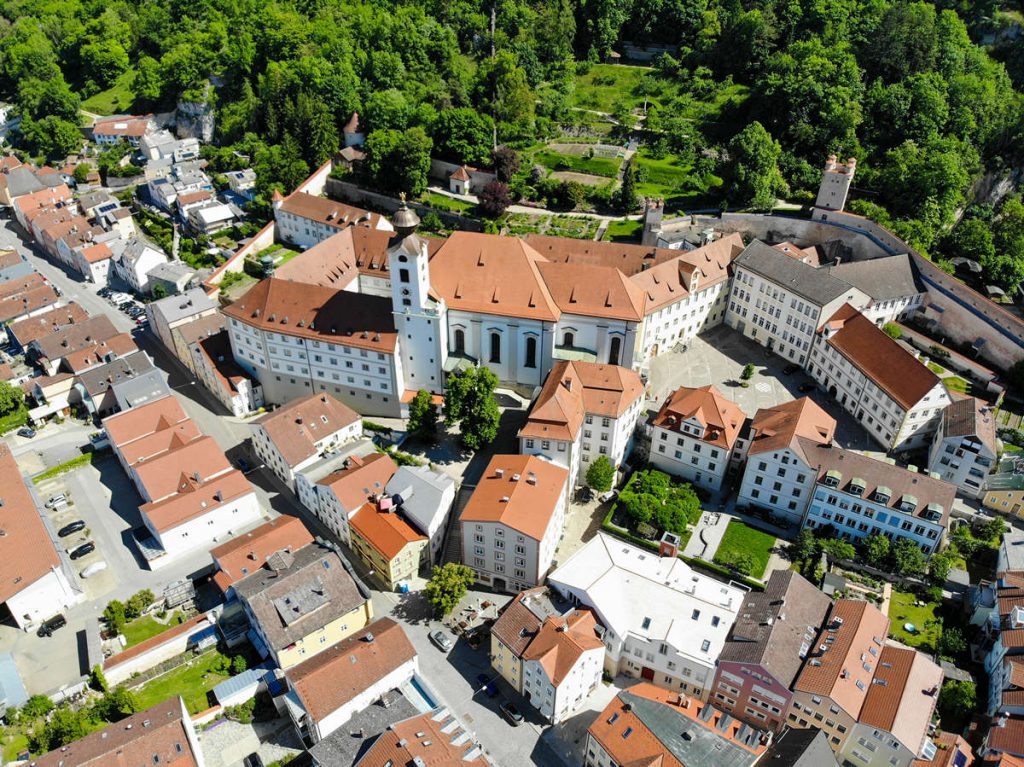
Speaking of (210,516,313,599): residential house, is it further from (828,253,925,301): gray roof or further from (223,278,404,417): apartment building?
(828,253,925,301): gray roof

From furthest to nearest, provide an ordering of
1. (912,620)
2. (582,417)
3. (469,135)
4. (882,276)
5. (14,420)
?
(469,135)
(882,276)
(14,420)
(582,417)
(912,620)

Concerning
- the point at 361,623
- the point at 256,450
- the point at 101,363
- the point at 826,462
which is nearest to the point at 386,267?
the point at 256,450

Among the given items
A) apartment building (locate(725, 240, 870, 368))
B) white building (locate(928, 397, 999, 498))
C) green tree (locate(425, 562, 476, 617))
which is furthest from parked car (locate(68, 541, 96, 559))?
white building (locate(928, 397, 999, 498))

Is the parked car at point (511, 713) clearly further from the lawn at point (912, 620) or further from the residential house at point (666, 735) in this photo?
the lawn at point (912, 620)

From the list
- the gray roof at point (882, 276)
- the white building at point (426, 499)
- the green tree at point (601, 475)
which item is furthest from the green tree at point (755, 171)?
the white building at point (426, 499)

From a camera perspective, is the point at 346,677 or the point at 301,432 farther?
the point at 301,432

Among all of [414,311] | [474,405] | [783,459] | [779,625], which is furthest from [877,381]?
[414,311]

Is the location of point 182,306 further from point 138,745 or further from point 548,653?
point 548,653

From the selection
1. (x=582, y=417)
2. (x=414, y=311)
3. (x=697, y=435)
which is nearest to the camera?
(x=697, y=435)

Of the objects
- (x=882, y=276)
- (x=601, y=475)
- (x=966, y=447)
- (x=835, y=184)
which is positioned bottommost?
(x=601, y=475)
